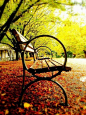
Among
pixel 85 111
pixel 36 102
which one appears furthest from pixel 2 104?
pixel 85 111

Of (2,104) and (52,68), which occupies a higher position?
(52,68)

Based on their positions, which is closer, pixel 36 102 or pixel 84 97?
pixel 36 102

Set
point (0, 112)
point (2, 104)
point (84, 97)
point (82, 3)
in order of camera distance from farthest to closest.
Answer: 1. point (82, 3)
2. point (84, 97)
3. point (2, 104)
4. point (0, 112)

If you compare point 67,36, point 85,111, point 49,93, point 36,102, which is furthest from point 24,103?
point 67,36

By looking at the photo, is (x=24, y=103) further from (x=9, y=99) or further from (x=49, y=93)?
(x=49, y=93)

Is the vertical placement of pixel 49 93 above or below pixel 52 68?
below

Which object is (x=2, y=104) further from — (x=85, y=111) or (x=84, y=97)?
(x=84, y=97)

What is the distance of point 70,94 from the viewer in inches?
87.6

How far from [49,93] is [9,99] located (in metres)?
0.82

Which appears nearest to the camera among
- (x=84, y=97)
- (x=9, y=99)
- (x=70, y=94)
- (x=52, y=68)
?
(x=52, y=68)

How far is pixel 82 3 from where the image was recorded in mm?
2906

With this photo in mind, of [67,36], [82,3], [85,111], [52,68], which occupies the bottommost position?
[85,111]

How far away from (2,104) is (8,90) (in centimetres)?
59

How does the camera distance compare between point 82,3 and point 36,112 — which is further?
point 82,3
